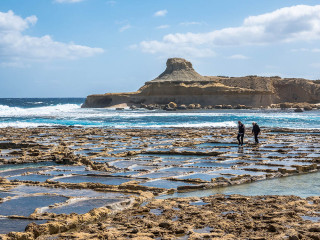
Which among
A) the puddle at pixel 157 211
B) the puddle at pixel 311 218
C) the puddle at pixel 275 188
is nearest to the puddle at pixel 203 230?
the puddle at pixel 157 211

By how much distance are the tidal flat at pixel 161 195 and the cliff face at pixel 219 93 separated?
74419 mm

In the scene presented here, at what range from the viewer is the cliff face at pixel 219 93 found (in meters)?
93.0

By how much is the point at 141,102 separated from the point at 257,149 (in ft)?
266

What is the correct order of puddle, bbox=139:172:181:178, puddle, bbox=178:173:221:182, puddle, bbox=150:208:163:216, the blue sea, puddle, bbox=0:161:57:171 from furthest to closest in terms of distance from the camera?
1. the blue sea
2. puddle, bbox=0:161:57:171
3. puddle, bbox=139:172:181:178
4. puddle, bbox=178:173:221:182
5. puddle, bbox=150:208:163:216

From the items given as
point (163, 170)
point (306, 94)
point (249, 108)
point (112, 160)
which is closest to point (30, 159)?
point (112, 160)

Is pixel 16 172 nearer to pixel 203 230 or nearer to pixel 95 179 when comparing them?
pixel 95 179

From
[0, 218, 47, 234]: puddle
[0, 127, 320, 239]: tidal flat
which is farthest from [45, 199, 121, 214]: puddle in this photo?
[0, 218, 47, 234]: puddle

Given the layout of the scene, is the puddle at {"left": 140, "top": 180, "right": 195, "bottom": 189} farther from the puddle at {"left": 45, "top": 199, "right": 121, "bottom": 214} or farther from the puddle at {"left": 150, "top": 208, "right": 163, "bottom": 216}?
the puddle at {"left": 150, "top": 208, "right": 163, "bottom": 216}

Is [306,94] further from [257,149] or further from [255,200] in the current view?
[255,200]

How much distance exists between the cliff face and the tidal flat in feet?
244

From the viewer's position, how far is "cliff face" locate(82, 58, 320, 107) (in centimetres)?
9300

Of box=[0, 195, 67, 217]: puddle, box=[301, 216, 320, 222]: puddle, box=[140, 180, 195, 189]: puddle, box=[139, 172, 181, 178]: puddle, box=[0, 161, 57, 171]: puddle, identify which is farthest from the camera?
box=[0, 161, 57, 171]: puddle

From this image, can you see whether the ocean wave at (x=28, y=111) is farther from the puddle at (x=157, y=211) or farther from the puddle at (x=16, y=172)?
the puddle at (x=157, y=211)

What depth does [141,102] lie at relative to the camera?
331ft
